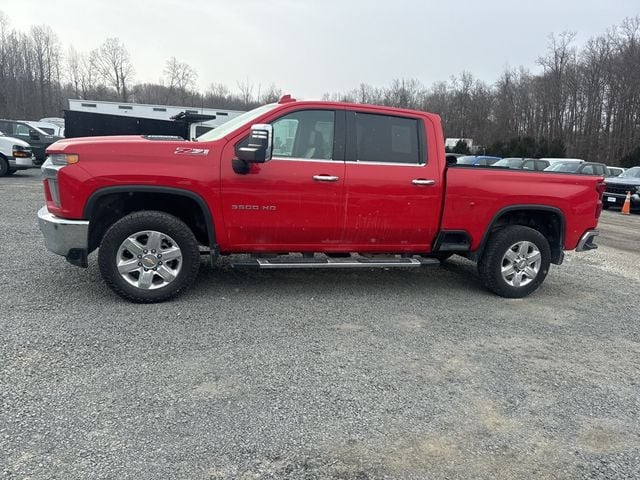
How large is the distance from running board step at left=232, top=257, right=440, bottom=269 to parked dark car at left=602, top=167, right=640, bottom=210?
49.3 feet

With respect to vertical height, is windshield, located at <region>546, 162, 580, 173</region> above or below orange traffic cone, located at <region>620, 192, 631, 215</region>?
above

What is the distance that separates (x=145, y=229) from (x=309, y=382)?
7.22 ft

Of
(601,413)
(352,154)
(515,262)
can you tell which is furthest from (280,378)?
(515,262)

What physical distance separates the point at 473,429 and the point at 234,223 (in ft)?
9.21

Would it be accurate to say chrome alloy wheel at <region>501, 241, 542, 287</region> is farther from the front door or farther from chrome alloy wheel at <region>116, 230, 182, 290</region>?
chrome alloy wheel at <region>116, 230, 182, 290</region>

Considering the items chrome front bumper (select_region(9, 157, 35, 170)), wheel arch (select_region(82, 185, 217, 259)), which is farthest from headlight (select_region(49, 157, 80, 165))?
chrome front bumper (select_region(9, 157, 35, 170))

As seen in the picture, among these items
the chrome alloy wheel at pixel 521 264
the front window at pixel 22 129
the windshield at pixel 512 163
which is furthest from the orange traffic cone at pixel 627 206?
the front window at pixel 22 129

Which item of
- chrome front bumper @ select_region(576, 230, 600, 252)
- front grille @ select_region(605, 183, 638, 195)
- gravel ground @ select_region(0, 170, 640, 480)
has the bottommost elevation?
gravel ground @ select_region(0, 170, 640, 480)

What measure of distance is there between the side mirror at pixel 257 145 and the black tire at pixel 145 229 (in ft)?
2.98

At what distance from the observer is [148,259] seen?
178 inches

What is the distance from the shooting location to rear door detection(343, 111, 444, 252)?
4926 mm

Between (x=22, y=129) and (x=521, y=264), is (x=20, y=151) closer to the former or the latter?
(x=22, y=129)

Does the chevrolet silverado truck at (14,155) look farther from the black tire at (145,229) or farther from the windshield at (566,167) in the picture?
the windshield at (566,167)

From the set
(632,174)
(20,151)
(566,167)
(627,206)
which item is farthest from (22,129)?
(632,174)
